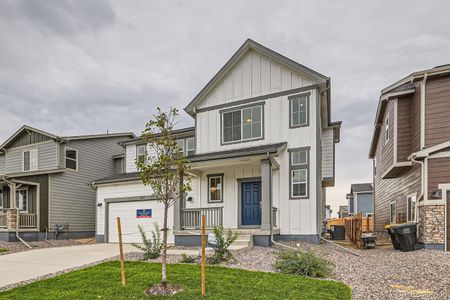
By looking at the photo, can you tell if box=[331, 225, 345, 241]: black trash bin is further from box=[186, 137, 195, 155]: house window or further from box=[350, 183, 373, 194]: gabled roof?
box=[350, 183, 373, 194]: gabled roof

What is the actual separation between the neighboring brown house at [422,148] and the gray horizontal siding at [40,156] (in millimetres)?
17731

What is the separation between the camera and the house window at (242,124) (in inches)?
503

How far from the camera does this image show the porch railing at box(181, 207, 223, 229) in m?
11.3

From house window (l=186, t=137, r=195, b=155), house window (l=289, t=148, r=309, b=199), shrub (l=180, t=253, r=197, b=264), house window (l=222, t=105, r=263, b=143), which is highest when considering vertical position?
house window (l=222, t=105, r=263, b=143)

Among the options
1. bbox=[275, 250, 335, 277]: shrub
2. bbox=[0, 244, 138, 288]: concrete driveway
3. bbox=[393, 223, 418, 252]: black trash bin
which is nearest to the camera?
bbox=[275, 250, 335, 277]: shrub

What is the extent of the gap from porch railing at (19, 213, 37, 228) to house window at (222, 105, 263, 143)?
37.5 ft

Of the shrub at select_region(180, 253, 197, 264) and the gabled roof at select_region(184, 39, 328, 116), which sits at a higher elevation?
the gabled roof at select_region(184, 39, 328, 116)

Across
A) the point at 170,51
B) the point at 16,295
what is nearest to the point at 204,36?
the point at 170,51

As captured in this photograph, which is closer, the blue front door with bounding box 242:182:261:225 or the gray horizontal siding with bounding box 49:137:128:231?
the blue front door with bounding box 242:182:261:225

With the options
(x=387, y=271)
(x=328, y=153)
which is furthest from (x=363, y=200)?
(x=387, y=271)

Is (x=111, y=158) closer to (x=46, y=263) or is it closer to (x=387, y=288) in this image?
(x=46, y=263)

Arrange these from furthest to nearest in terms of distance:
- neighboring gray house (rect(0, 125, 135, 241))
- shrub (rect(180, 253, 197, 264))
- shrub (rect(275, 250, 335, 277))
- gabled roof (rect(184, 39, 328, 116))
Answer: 1. neighboring gray house (rect(0, 125, 135, 241))
2. gabled roof (rect(184, 39, 328, 116))
3. shrub (rect(180, 253, 197, 264))
4. shrub (rect(275, 250, 335, 277))

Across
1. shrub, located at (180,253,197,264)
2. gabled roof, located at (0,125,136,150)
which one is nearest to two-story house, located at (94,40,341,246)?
shrub, located at (180,253,197,264)

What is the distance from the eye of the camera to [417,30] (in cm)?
1335
